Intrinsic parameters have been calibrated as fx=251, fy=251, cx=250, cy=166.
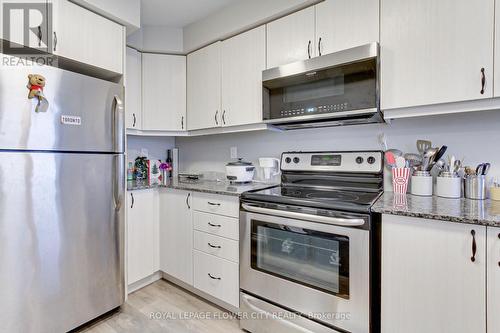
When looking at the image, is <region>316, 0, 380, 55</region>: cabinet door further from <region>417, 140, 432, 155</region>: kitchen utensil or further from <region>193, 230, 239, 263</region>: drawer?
<region>193, 230, 239, 263</region>: drawer

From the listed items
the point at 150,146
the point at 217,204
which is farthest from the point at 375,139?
the point at 150,146

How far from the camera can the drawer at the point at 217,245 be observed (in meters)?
1.82

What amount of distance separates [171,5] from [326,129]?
1.69 m

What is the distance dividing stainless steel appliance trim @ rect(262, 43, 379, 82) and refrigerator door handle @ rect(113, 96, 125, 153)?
1064mm

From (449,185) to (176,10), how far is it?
8.08 feet

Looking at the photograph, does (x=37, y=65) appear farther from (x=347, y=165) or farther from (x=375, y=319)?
(x=375, y=319)

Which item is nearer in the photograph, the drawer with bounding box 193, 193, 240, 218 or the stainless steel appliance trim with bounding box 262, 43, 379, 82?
the stainless steel appliance trim with bounding box 262, 43, 379, 82

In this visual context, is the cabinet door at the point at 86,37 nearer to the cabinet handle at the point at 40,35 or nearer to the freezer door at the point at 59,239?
the cabinet handle at the point at 40,35

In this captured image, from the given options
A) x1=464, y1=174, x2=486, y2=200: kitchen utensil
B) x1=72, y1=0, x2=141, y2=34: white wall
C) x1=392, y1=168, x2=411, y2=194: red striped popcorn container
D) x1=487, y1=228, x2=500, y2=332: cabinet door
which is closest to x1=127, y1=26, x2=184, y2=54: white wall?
x1=72, y1=0, x2=141, y2=34: white wall

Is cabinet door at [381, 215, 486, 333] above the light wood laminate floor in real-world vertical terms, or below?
above

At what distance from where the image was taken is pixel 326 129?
2012 mm

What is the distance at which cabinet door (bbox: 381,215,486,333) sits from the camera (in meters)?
1.03

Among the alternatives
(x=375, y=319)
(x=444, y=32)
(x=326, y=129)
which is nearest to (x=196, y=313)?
(x=375, y=319)

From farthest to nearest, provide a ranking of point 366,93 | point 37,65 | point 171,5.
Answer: point 171,5, point 366,93, point 37,65
